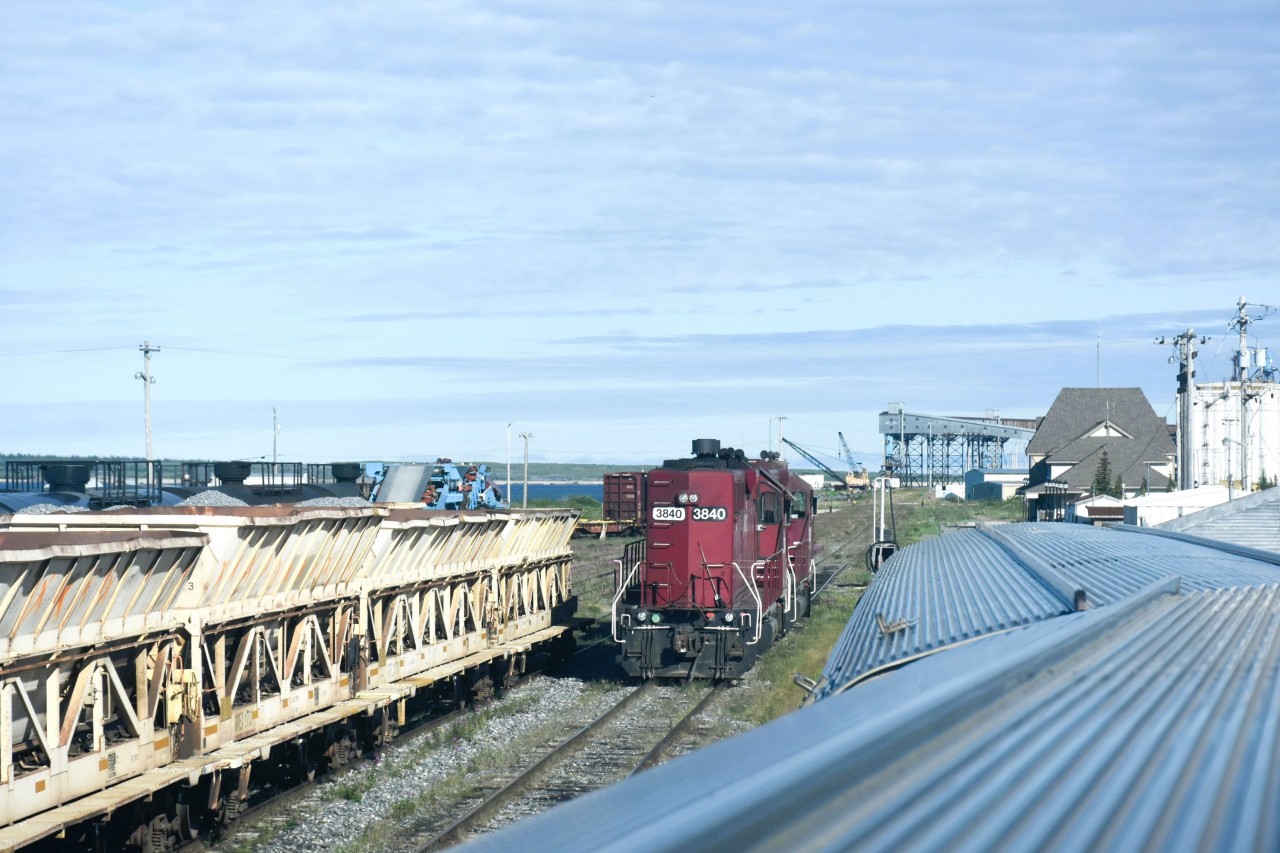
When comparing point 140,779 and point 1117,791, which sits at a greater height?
Answer: point 1117,791

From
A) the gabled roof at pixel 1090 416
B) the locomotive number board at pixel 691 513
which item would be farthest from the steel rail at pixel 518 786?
the gabled roof at pixel 1090 416

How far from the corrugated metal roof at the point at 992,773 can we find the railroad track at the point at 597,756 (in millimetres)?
7744

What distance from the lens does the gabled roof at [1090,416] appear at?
10138 cm

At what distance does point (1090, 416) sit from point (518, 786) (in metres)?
96.4

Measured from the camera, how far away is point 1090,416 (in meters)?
104

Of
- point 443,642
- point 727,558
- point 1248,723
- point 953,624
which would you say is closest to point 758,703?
point 727,558

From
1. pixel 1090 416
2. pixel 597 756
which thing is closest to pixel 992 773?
pixel 597 756

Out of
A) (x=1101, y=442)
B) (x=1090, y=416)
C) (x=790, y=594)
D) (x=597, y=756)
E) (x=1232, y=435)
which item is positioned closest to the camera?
(x=597, y=756)

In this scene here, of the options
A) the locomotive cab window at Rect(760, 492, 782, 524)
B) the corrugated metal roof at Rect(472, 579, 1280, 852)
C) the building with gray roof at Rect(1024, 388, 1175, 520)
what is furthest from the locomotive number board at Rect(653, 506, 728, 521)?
the building with gray roof at Rect(1024, 388, 1175, 520)

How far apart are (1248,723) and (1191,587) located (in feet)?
19.0

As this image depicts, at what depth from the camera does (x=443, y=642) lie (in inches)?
782

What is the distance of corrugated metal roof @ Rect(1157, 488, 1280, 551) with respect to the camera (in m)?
24.6

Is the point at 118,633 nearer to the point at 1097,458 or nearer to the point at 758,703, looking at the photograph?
the point at 758,703

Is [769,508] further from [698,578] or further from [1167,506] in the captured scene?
[1167,506]
